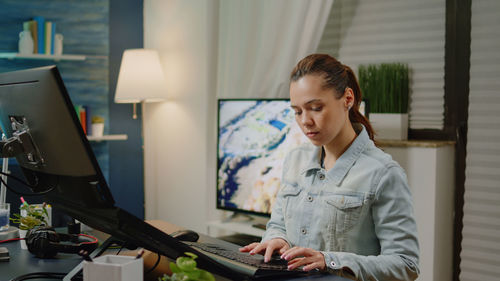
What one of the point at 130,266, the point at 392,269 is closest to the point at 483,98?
the point at 392,269

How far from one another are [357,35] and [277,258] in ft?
7.16

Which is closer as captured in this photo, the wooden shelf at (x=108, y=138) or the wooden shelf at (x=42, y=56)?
the wooden shelf at (x=42, y=56)

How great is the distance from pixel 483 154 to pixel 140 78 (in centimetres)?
241

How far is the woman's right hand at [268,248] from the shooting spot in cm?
133

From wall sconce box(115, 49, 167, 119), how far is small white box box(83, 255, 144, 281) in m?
2.93

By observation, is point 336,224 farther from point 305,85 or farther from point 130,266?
point 130,266

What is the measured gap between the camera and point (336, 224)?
1.46 meters

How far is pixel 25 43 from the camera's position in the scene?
3.75 m

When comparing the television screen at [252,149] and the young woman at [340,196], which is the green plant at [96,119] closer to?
the television screen at [252,149]

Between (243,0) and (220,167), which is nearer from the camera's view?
(220,167)

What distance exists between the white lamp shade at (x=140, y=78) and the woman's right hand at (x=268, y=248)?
2.67 meters

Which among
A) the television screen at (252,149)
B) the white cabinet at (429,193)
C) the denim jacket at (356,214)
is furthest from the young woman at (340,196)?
the television screen at (252,149)

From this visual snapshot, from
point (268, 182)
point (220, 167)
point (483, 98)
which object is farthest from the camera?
point (220, 167)

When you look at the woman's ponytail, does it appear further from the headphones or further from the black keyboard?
the headphones
